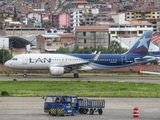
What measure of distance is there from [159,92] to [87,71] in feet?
121

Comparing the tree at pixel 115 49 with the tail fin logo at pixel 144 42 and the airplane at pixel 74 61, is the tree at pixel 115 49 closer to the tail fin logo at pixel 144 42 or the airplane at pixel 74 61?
the tail fin logo at pixel 144 42

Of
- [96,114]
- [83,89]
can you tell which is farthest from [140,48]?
[96,114]

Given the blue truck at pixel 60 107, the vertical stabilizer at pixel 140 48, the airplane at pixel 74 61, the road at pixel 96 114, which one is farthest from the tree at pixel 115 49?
the blue truck at pixel 60 107

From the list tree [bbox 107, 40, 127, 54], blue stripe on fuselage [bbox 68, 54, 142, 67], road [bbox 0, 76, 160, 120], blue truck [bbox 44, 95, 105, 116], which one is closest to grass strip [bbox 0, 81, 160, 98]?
A: road [bbox 0, 76, 160, 120]

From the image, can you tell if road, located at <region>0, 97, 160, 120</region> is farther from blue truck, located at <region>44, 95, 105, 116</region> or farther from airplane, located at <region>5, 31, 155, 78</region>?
airplane, located at <region>5, 31, 155, 78</region>

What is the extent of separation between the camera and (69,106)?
44500mm

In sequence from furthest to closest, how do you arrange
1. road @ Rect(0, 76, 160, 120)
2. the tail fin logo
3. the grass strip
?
the tail fin logo → the grass strip → road @ Rect(0, 76, 160, 120)

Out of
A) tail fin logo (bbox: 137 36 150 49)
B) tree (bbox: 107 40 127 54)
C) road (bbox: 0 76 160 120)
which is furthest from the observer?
tree (bbox: 107 40 127 54)

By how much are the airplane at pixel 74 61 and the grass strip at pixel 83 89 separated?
13.8 m

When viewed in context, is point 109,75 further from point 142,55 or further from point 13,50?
point 13,50

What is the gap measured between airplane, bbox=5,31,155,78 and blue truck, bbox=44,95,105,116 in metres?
43.3

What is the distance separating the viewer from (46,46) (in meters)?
189

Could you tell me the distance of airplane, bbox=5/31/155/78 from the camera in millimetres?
90188

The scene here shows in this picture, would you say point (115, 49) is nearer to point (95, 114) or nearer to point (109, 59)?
point (109, 59)
